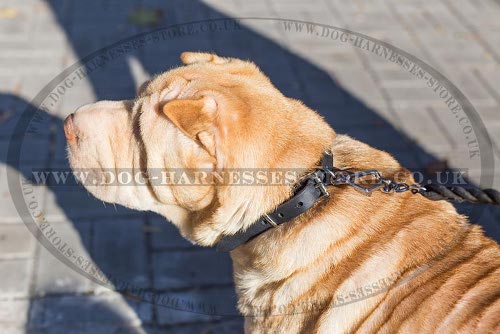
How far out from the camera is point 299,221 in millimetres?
2305

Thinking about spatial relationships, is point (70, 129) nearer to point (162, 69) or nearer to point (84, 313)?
point (84, 313)

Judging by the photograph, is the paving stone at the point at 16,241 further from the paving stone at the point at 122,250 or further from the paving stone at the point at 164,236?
the paving stone at the point at 164,236

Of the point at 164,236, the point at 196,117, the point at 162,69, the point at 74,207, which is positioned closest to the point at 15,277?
the point at 74,207

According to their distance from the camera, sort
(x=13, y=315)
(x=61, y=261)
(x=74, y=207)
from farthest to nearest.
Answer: (x=74, y=207) < (x=61, y=261) < (x=13, y=315)

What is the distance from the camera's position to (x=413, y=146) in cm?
456

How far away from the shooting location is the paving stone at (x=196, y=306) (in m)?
3.31

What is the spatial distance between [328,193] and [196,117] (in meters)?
0.64

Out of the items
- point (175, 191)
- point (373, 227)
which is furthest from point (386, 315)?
point (175, 191)

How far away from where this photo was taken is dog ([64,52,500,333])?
84.3 inches

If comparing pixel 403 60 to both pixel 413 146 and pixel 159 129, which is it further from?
pixel 159 129

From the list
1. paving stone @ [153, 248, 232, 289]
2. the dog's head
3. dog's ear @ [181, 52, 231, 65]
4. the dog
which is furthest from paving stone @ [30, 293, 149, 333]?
dog's ear @ [181, 52, 231, 65]

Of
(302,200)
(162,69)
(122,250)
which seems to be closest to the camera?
(302,200)

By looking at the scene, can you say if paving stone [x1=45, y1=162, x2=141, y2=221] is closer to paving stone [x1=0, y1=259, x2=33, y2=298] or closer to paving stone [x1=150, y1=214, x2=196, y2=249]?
paving stone [x1=150, y1=214, x2=196, y2=249]

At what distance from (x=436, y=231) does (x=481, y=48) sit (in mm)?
4084
